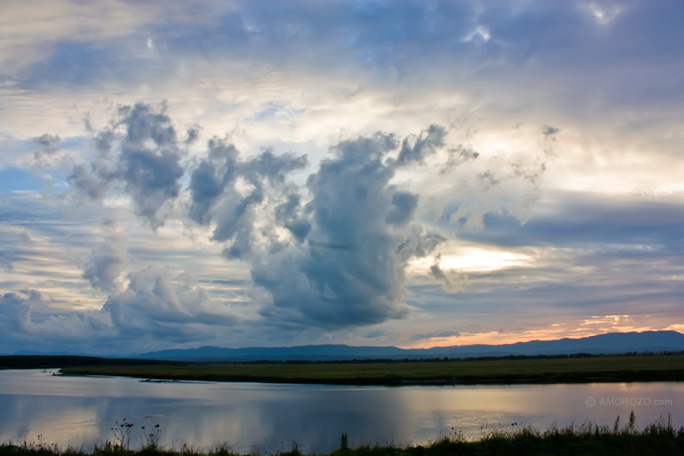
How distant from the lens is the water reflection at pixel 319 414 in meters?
28.9

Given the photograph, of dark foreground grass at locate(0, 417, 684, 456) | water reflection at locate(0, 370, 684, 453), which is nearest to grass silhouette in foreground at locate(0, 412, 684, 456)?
dark foreground grass at locate(0, 417, 684, 456)

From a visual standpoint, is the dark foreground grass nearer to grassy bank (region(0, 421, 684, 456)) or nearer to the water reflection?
grassy bank (region(0, 421, 684, 456))

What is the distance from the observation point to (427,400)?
4753 cm

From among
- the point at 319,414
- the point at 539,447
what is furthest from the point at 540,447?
the point at 319,414

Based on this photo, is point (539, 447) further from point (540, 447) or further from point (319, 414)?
point (319, 414)

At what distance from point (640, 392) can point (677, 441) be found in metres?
33.3

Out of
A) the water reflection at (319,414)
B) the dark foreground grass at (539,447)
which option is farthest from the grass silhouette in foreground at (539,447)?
the water reflection at (319,414)

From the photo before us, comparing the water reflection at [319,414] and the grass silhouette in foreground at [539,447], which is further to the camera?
the water reflection at [319,414]

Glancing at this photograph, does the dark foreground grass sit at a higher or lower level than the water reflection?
higher

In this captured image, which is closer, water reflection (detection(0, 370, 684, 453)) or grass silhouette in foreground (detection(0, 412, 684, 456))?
grass silhouette in foreground (detection(0, 412, 684, 456))

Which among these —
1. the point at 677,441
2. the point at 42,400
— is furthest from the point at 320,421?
the point at 42,400

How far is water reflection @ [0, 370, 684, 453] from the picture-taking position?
28.9 m

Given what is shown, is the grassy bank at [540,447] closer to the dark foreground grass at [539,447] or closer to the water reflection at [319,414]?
the dark foreground grass at [539,447]

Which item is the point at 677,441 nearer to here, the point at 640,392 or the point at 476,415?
the point at 476,415
